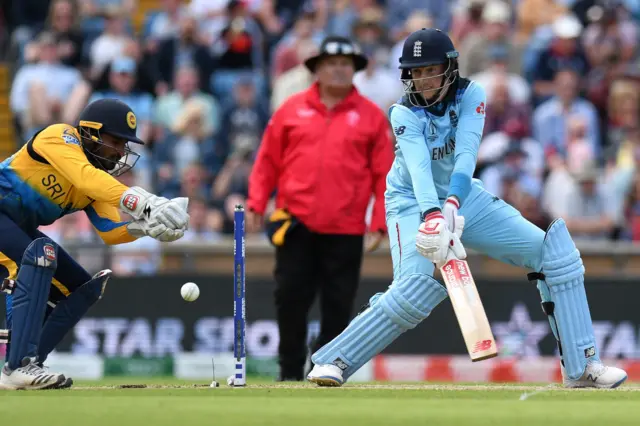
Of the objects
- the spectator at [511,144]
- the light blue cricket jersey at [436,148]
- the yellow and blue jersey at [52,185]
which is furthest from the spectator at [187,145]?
the light blue cricket jersey at [436,148]

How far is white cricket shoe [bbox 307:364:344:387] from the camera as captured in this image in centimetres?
786

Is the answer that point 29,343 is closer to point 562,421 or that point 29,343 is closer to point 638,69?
point 562,421

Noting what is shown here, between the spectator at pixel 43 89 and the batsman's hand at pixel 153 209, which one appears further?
the spectator at pixel 43 89

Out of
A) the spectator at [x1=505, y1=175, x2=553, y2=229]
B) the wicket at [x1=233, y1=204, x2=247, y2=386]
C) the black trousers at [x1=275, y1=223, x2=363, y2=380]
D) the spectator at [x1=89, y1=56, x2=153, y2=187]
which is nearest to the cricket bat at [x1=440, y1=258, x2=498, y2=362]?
the wicket at [x1=233, y1=204, x2=247, y2=386]

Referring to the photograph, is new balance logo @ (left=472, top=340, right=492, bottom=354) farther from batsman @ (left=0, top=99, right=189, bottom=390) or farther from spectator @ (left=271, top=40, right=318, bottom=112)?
spectator @ (left=271, top=40, right=318, bottom=112)

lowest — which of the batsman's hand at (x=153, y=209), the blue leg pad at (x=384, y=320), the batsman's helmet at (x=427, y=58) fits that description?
the blue leg pad at (x=384, y=320)

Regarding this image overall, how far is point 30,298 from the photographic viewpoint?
25.4 ft

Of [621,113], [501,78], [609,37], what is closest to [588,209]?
[621,113]

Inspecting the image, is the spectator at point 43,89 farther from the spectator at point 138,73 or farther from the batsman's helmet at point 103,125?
the batsman's helmet at point 103,125

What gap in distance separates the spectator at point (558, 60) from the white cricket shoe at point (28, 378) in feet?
28.9

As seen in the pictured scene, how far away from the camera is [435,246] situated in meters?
7.46

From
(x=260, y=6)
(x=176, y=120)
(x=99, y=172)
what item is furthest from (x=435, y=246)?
(x=260, y=6)

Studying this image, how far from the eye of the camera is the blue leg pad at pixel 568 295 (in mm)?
7914

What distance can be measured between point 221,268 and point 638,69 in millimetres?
5552
